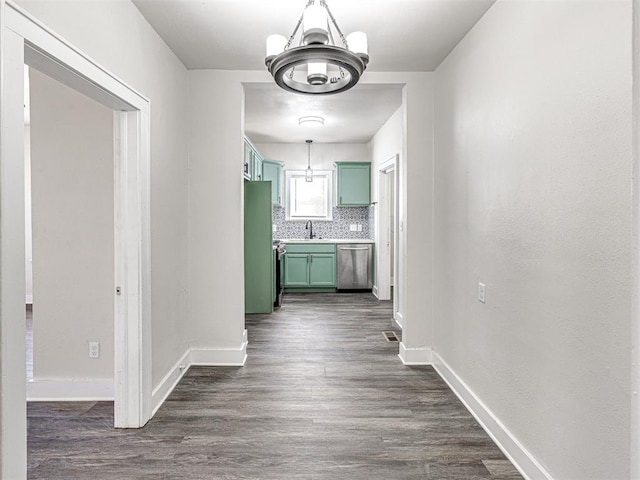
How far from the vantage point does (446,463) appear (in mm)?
2062

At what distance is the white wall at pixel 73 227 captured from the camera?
9.13 feet

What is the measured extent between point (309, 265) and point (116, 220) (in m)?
4.51

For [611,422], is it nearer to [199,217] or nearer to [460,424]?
[460,424]

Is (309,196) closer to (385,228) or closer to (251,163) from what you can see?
(385,228)

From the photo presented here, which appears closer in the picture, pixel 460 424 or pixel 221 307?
pixel 460 424

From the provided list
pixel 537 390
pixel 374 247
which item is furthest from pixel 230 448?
pixel 374 247

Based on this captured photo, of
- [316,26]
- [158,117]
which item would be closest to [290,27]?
[316,26]

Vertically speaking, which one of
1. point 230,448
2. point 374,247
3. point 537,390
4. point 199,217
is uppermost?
point 199,217

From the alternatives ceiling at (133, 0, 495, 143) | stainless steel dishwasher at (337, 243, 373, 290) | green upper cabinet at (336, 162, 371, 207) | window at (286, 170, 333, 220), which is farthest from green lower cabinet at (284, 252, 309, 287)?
ceiling at (133, 0, 495, 143)

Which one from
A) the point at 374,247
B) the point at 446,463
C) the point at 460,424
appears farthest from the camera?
the point at 374,247

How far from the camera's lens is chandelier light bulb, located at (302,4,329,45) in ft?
5.95

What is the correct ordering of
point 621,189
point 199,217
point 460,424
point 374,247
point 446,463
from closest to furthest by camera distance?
point 621,189 → point 446,463 → point 460,424 → point 199,217 → point 374,247

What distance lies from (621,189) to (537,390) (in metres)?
1.03

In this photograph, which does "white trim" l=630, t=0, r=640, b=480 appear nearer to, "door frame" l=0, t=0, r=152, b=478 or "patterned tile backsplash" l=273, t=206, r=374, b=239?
"door frame" l=0, t=0, r=152, b=478
